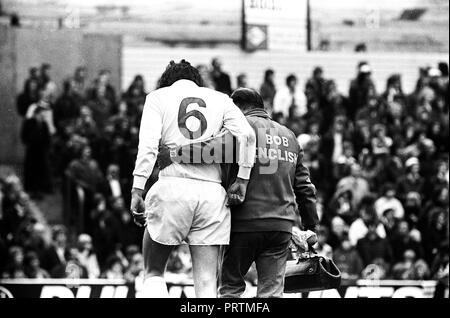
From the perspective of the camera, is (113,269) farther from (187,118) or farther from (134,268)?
(187,118)

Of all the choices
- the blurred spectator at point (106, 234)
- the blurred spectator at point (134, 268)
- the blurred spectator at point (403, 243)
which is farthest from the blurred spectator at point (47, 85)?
the blurred spectator at point (403, 243)

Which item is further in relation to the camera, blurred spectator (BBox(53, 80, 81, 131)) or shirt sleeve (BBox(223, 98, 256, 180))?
blurred spectator (BBox(53, 80, 81, 131))

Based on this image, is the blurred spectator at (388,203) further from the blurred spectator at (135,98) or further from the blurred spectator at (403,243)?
the blurred spectator at (135,98)

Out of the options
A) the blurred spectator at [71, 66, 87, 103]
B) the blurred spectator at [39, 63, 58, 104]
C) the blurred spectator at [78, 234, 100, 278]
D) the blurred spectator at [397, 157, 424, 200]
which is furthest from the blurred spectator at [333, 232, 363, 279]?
the blurred spectator at [39, 63, 58, 104]

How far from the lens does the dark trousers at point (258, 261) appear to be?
9805 millimetres

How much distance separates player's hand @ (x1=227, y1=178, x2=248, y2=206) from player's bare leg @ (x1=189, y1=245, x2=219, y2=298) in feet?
1.17

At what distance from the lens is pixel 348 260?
62.0 feet

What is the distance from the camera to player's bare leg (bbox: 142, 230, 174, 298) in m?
9.50

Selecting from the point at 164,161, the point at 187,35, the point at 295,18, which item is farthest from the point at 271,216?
the point at 187,35

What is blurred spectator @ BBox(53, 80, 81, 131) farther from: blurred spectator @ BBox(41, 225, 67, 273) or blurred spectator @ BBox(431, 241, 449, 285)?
blurred spectator @ BBox(431, 241, 449, 285)

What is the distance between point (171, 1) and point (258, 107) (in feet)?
67.7

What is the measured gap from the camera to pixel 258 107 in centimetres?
1023

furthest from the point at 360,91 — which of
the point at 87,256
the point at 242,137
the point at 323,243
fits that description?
the point at 242,137
